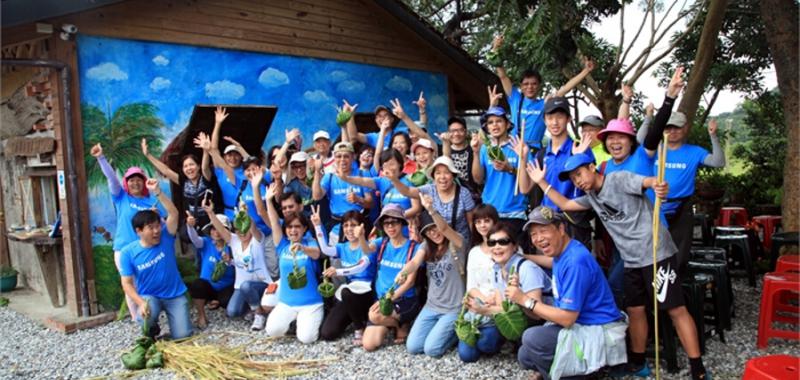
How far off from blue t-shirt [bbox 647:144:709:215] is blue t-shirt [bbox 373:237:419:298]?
218cm

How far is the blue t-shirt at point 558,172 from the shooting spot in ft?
16.0

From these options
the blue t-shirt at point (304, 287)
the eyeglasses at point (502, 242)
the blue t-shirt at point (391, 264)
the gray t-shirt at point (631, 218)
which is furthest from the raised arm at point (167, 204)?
the gray t-shirt at point (631, 218)

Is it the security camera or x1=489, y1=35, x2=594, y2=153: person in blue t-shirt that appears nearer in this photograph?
x1=489, y1=35, x2=594, y2=153: person in blue t-shirt

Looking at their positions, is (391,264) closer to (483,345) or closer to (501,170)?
(483,345)

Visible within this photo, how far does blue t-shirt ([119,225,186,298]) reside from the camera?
18.5 feet

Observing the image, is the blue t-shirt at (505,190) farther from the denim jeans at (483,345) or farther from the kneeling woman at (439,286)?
the denim jeans at (483,345)

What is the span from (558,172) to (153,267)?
159 inches

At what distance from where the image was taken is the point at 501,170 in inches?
208

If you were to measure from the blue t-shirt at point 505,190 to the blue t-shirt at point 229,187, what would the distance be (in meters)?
3.08

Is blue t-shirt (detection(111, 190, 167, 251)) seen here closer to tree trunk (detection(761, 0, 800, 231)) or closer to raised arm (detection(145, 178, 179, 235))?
raised arm (detection(145, 178, 179, 235))

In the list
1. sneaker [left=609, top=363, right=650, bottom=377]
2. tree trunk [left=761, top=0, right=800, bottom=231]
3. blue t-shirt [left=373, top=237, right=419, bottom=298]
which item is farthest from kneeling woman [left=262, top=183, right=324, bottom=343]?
tree trunk [left=761, top=0, right=800, bottom=231]

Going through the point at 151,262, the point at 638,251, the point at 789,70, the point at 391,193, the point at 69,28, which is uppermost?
the point at 69,28

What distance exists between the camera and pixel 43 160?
747 centimetres

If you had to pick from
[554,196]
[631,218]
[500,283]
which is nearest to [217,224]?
[500,283]
